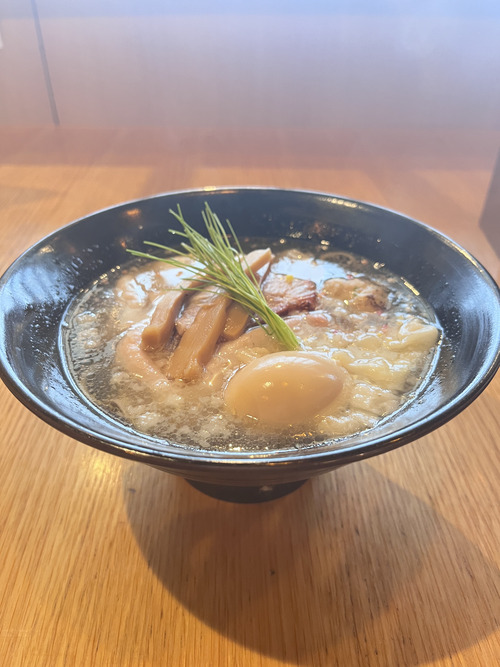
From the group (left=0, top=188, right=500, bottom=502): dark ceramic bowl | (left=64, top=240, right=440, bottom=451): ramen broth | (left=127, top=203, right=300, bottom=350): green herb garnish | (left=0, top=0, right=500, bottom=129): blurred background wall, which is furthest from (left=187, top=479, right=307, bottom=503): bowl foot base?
(left=0, top=0, right=500, bottom=129): blurred background wall

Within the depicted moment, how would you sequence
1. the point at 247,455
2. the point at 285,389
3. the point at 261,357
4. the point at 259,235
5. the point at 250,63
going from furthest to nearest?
the point at 250,63 → the point at 259,235 → the point at 261,357 → the point at 285,389 → the point at 247,455

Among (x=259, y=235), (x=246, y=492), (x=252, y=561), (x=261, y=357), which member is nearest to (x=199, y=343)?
(x=261, y=357)

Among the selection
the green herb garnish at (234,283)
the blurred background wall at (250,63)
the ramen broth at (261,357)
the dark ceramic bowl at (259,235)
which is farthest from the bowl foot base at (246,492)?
the blurred background wall at (250,63)

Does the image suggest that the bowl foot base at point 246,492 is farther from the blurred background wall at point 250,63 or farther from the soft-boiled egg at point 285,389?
the blurred background wall at point 250,63

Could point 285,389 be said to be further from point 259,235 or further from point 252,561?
point 259,235

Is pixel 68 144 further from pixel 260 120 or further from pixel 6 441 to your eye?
pixel 6 441

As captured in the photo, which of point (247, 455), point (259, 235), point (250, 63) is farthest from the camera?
point (250, 63)

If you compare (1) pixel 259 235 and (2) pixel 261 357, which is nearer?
(2) pixel 261 357
